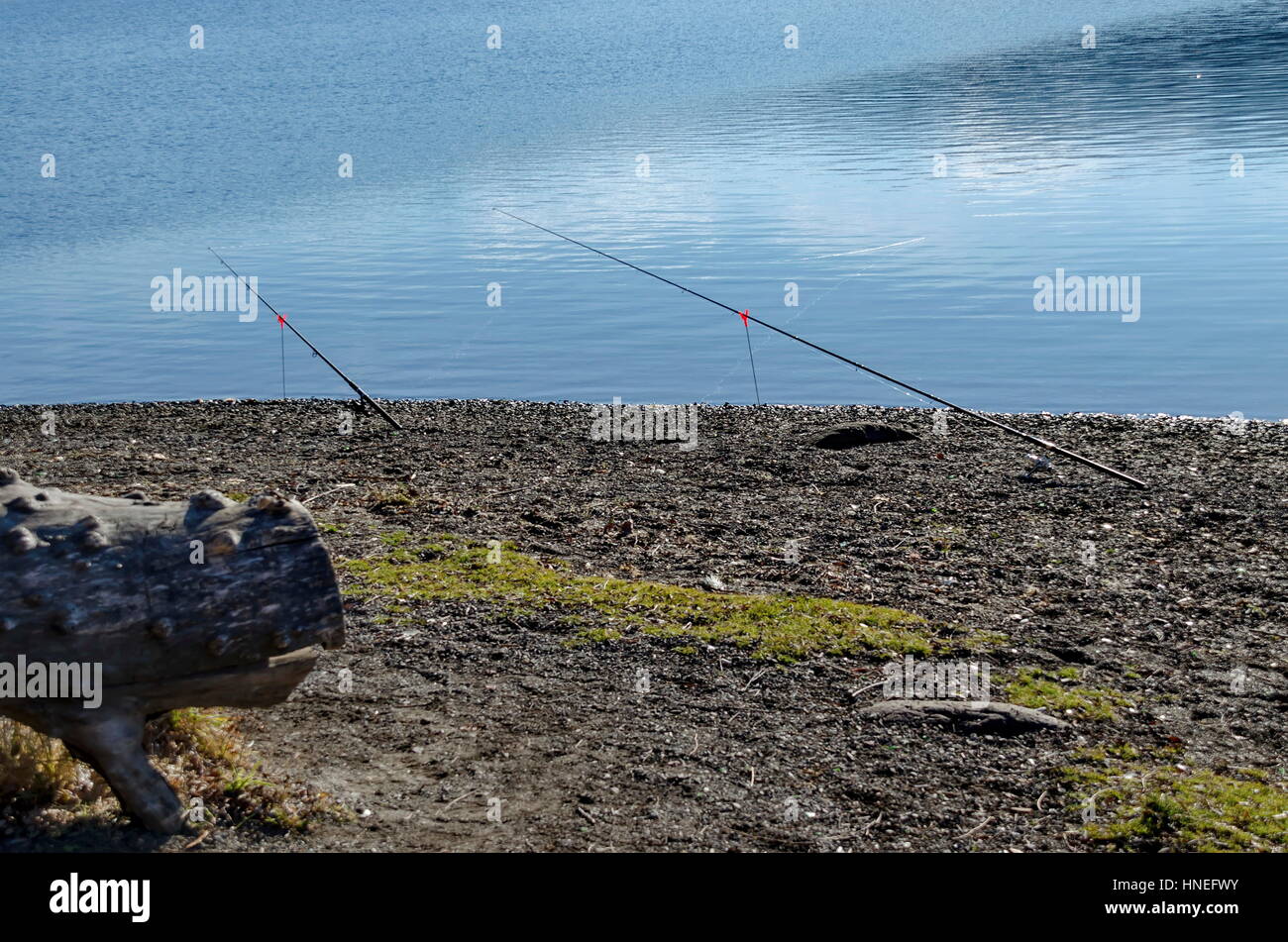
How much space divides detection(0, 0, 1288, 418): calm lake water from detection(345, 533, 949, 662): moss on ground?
8.81 meters

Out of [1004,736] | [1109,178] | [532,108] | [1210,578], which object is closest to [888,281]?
[1109,178]

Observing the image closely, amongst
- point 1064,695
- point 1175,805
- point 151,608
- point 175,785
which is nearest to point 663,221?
point 1064,695

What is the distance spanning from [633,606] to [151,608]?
395 cm

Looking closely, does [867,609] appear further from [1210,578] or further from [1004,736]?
[1210,578]

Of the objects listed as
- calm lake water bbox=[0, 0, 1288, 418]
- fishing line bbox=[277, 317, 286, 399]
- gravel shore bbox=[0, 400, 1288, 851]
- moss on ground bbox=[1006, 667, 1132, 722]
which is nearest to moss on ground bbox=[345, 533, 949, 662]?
gravel shore bbox=[0, 400, 1288, 851]

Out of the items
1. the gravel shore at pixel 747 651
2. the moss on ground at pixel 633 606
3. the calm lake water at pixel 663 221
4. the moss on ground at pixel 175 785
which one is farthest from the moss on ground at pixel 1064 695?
the calm lake water at pixel 663 221

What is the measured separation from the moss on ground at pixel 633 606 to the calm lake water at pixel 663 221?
8.81 metres

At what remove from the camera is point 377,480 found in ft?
39.6

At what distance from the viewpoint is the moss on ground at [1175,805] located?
547 cm

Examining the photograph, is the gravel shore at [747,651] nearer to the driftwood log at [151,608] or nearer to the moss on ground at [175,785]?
the moss on ground at [175,785]

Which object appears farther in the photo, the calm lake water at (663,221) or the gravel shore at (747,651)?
the calm lake water at (663,221)

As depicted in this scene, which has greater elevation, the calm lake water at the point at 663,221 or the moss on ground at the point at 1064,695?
the calm lake water at the point at 663,221

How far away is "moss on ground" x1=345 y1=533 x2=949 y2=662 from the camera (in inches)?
310

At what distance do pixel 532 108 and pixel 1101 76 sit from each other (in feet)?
82.8
